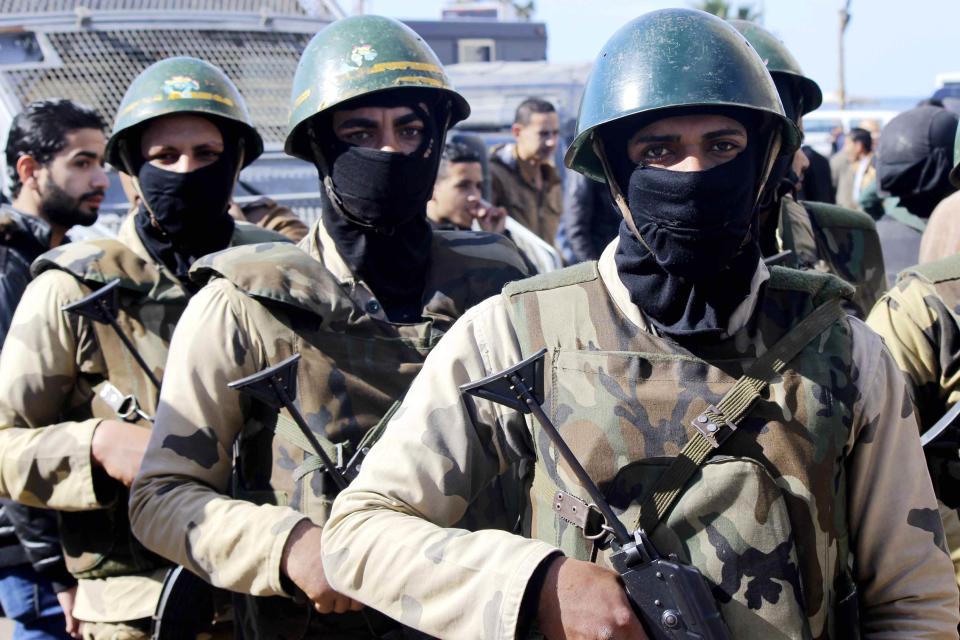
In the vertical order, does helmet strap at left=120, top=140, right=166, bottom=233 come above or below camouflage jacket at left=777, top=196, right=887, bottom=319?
above

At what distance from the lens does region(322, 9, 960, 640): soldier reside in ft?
6.49

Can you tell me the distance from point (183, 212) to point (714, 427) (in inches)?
83.3

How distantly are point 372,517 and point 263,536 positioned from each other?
0.48m

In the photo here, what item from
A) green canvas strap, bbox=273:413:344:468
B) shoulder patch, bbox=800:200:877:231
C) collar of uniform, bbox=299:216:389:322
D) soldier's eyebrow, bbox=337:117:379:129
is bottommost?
shoulder patch, bbox=800:200:877:231

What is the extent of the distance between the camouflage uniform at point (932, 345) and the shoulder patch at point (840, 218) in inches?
50.7

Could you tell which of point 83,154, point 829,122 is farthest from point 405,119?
point 829,122

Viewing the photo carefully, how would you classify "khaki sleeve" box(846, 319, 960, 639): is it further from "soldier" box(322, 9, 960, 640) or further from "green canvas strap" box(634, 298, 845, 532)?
"green canvas strap" box(634, 298, 845, 532)

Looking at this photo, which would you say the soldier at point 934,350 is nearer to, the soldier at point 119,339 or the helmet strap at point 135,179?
the soldier at point 119,339

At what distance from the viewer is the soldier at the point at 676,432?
6.49 ft

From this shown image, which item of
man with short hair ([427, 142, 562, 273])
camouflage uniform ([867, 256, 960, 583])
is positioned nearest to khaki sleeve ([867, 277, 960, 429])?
camouflage uniform ([867, 256, 960, 583])

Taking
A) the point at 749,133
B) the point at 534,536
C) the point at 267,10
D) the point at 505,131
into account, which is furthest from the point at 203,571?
the point at 505,131

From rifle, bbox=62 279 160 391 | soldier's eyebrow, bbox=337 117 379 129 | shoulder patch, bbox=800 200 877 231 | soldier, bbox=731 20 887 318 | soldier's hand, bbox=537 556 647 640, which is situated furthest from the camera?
shoulder patch, bbox=800 200 877 231

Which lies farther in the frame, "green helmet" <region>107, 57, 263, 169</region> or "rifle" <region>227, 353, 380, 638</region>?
"green helmet" <region>107, 57, 263, 169</region>

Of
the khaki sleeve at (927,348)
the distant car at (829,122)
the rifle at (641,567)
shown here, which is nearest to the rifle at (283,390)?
the rifle at (641,567)
